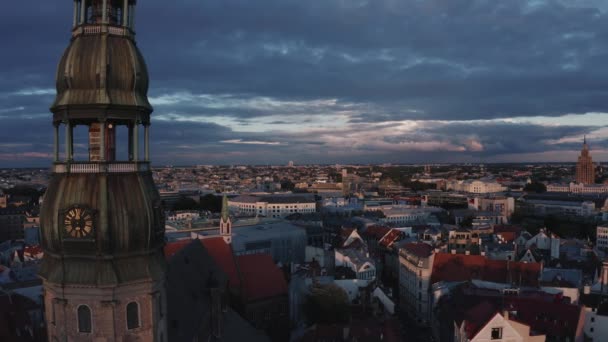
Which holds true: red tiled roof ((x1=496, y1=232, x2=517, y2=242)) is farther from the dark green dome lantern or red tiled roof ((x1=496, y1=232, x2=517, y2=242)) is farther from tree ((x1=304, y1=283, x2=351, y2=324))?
the dark green dome lantern

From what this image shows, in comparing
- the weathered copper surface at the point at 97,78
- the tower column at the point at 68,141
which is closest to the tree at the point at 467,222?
the weathered copper surface at the point at 97,78

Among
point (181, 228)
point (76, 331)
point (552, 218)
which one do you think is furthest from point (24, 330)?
point (552, 218)

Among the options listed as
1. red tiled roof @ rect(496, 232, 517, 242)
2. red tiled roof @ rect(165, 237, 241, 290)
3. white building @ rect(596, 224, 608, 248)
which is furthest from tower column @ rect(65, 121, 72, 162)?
white building @ rect(596, 224, 608, 248)

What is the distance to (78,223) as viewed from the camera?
18453mm

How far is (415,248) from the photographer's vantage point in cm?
8531

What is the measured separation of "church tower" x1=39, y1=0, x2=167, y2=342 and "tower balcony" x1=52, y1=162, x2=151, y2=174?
1.4 inches

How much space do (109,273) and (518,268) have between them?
215 feet

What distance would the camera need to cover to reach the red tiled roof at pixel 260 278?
2454 inches

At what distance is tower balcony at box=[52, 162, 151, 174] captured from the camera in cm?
1919

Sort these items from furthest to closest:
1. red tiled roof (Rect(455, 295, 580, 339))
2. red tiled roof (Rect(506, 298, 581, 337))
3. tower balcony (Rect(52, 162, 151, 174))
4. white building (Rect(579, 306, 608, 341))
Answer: white building (Rect(579, 306, 608, 341)), red tiled roof (Rect(506, 298, 581, 337)), red tiled roof (Rect(455, 295, 580, 339)), tower balcony (Rect(52, 162, 151, 174))

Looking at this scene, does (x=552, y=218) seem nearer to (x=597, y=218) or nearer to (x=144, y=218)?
(x=597, y=218)

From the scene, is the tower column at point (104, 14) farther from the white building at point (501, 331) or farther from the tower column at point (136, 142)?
the white building at point (501, 331)

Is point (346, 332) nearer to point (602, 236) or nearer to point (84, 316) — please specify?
point (84, 316)

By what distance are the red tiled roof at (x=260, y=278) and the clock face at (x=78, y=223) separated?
43.5 meters
